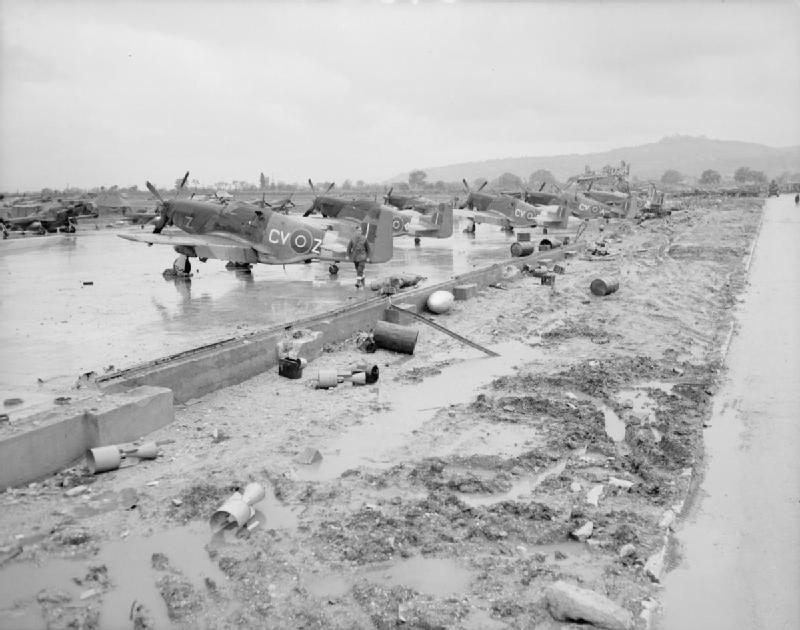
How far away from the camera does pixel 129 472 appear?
6074 millimetres

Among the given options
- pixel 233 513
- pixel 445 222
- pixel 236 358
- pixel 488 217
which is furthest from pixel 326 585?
pixel 488 217

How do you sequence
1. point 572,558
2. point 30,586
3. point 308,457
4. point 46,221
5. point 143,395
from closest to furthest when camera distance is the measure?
point 30,586 < point 572,558 < point 308,457 < point 143,395 < point 46,221

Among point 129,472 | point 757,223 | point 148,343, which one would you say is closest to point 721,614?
point 129,472

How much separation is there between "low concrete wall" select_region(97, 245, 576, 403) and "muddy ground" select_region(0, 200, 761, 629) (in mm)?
254

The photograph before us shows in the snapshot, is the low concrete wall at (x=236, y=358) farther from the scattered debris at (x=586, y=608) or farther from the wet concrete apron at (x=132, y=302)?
the scattered debris at (x=586, y=608)

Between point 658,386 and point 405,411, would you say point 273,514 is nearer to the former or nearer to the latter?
point 405,411

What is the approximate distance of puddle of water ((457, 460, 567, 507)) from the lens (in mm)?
5621

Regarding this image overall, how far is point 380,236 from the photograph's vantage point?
663 inches

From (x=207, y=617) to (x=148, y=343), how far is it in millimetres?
6326

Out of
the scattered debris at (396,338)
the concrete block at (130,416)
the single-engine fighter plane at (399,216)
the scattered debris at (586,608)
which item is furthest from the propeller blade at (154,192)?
the scattered debris at (586,608)

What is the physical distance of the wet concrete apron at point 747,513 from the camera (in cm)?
428

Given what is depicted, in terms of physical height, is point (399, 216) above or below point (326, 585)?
above

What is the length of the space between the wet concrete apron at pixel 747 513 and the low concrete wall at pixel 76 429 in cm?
527

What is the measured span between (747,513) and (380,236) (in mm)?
12466
